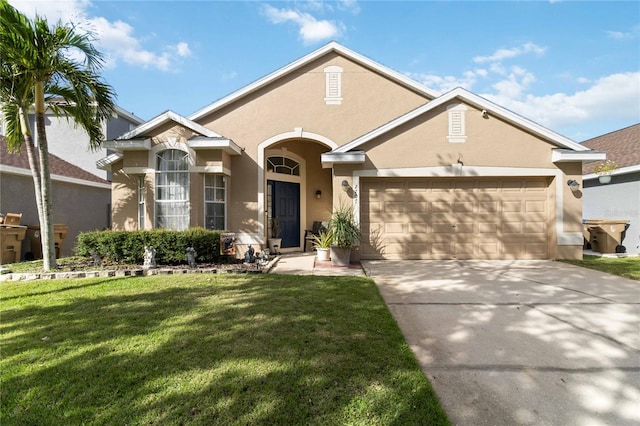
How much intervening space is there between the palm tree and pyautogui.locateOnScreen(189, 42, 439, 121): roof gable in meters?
3.20

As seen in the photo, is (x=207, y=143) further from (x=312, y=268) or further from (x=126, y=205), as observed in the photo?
(x=312, y=268)

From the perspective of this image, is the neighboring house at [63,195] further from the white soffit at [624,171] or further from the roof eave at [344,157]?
the white soffit at [624,171]

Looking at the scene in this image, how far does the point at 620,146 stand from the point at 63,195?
23572mm

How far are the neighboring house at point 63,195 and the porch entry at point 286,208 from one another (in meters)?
8.16

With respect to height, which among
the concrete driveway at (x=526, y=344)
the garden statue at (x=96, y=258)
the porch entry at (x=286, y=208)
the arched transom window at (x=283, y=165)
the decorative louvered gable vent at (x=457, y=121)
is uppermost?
the decorative louvered gable vent at (x=457, y=121)

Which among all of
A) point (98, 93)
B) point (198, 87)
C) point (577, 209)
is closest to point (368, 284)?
point (577, 209)

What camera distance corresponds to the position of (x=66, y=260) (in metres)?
8.30

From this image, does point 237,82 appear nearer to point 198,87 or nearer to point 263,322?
point 198,87

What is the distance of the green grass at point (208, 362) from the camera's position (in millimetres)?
2316

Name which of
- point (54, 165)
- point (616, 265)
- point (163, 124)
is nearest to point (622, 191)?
point (616, 265)

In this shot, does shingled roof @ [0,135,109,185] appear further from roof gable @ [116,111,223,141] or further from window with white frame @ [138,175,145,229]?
roof gable @ [116,111,223,141]

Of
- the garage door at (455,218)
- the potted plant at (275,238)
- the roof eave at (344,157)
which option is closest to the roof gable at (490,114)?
the roof eave at (344,157)

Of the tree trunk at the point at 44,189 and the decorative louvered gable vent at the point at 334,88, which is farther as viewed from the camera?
the decorative louvered gable vent at the point at 334,88

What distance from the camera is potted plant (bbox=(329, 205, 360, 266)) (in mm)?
8016
